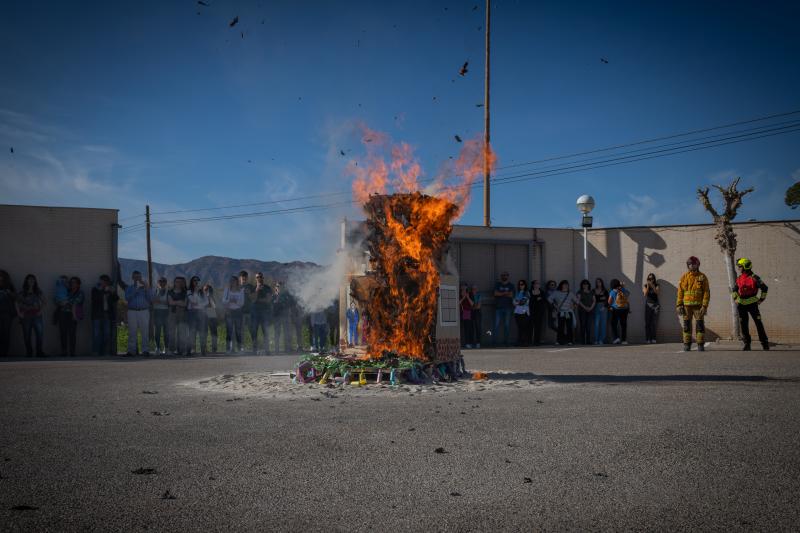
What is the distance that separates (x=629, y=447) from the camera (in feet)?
18.4

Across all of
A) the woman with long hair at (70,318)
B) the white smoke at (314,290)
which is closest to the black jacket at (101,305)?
the woman with long hair at (70,318)

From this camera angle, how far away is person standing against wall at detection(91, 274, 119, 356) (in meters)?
17.4

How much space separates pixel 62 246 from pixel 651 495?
1833 cm

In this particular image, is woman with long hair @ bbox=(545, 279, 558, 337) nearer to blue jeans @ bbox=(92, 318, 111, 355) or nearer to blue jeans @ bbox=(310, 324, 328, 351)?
blue jeans @ bbox=(310, 324, 328, 351)

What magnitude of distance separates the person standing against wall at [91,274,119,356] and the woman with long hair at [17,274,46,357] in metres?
1.26

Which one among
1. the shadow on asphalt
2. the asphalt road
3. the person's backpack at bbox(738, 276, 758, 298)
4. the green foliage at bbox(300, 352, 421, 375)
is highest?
the person's backpack at bbox(738, 276, 758, 298)

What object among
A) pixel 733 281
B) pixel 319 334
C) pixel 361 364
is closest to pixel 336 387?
pixel 361 364

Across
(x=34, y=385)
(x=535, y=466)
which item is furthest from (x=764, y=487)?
(x=34, y=385)

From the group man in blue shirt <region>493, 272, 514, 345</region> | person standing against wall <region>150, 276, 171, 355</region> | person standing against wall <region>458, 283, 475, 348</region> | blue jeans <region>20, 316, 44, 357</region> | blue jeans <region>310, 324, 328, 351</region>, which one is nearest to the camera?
blue jeans <region>20, 316, 44, 357</region>

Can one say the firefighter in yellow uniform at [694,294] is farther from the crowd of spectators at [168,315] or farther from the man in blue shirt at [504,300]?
the crowd of spectators at [168,315]

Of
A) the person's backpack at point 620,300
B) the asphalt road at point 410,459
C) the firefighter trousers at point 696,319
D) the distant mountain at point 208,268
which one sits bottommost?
the asphalt road at point 410,459

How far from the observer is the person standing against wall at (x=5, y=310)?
16812 mm

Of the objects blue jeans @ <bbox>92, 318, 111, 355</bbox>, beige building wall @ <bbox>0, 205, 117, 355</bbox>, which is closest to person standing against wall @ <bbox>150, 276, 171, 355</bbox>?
blue jeans @ <bbox>92, 318, 111, 355</bbox>

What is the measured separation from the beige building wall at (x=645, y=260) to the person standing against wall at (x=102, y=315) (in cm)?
1034
